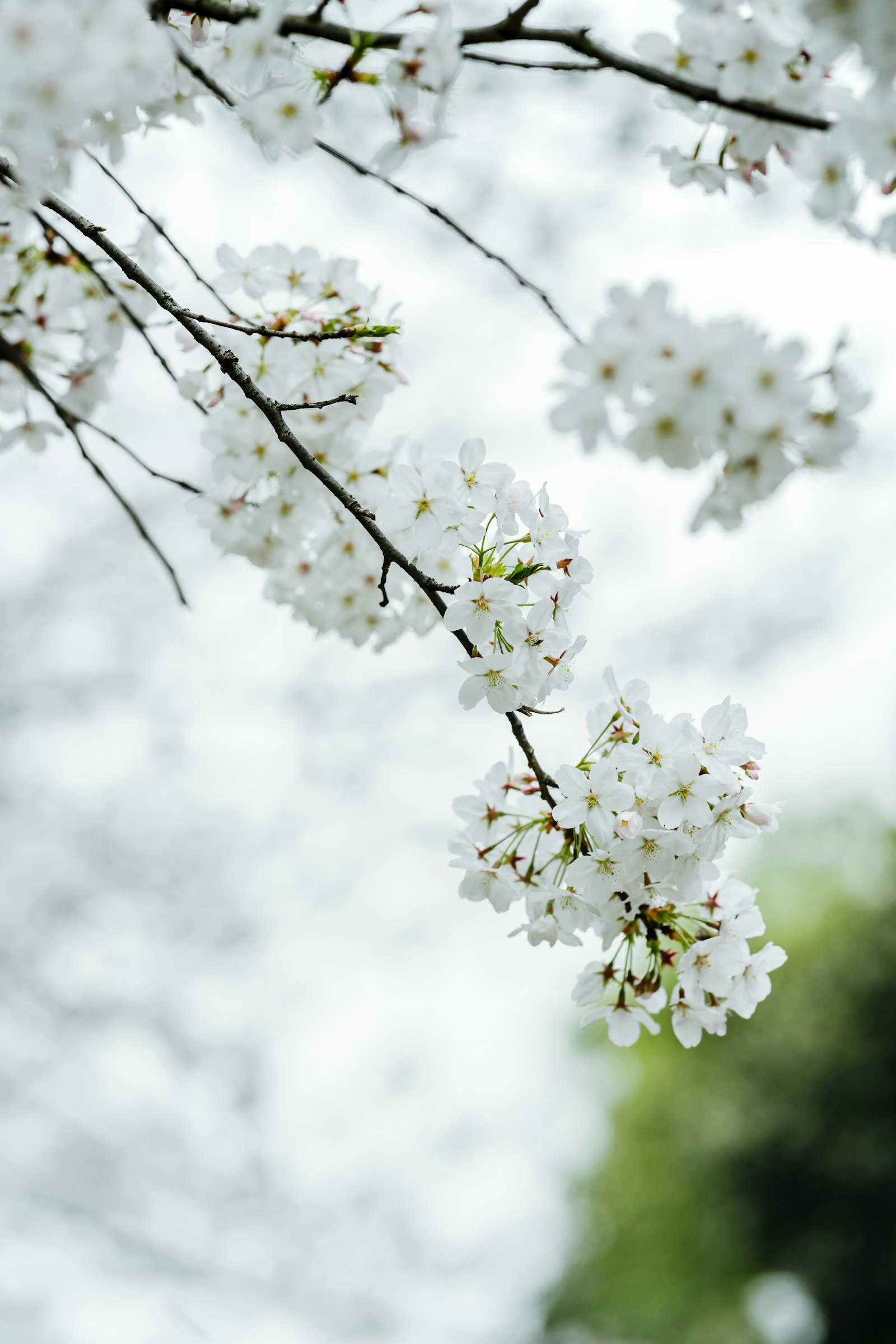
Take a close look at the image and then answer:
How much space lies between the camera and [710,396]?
686 mm

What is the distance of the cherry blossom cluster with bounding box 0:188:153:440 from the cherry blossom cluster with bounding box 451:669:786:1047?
0.86 m

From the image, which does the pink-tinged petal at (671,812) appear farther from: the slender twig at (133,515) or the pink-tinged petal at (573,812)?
the slender twig at (133,515)

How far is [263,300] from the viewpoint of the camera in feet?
4.58

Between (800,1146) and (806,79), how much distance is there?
7.44 meters

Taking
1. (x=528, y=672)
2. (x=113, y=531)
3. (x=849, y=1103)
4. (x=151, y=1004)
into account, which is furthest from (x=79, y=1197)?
(x=528, y=672)

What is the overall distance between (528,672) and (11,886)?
15.4ft

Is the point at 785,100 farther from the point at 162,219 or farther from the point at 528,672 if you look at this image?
the point at 162,219

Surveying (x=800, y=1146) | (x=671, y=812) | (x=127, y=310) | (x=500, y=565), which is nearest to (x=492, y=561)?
(x=500, y=565)

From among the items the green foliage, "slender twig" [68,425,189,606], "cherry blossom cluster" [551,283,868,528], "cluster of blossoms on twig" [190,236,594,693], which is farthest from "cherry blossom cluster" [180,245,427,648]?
the green foliage

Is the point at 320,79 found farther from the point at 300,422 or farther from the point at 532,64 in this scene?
the point at 300,422

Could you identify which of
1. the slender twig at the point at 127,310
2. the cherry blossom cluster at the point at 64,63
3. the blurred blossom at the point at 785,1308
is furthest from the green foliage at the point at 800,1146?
the cherry blossom cluster at the point at 64,63

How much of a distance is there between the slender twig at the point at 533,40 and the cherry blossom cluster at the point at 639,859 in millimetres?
515

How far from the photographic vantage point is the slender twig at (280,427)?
3.05 feet

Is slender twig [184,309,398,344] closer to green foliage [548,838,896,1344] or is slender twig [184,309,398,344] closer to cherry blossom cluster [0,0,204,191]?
cherry blossom cluster [0,0,204,191]
